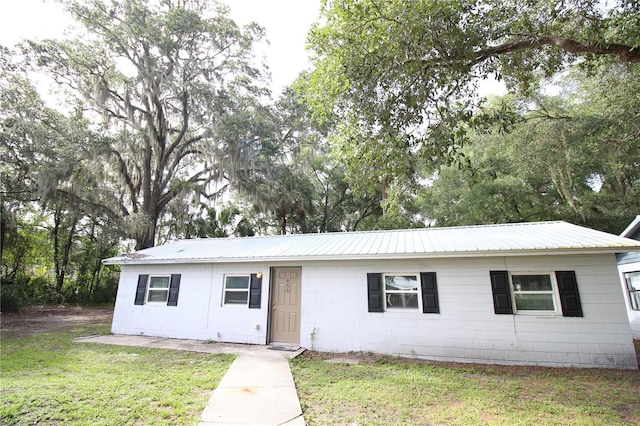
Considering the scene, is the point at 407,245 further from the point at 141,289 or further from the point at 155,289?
the point at 141,289

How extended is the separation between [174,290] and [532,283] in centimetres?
923

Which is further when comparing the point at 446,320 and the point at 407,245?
the point at 407,245

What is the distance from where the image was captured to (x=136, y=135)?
50.1ft

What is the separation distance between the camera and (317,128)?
56.4 ft

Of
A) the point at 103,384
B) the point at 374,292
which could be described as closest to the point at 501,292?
the point at 374,292

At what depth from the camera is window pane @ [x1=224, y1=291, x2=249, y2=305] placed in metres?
8.53

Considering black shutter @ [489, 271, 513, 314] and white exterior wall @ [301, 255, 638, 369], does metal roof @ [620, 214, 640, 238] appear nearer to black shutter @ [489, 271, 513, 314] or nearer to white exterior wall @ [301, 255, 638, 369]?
white exterior wall @ [301, 255, 638, 369]

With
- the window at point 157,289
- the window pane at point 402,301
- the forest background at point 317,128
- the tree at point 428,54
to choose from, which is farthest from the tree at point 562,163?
the window at point 157,289

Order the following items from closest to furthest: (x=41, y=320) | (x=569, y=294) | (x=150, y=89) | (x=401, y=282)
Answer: (x=569, y=294), (x=401, y=282), (x=41, y=320), (x=150, y=89)

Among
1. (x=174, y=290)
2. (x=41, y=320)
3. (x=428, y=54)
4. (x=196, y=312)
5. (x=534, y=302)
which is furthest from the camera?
(x=41, y=320)

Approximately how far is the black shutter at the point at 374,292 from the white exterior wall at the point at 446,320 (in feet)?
0.41

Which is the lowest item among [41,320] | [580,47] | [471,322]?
[41,320]

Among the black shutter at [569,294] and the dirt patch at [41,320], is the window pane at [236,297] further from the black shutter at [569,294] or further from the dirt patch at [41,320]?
the black shutter at [569,294]

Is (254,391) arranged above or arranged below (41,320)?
below
